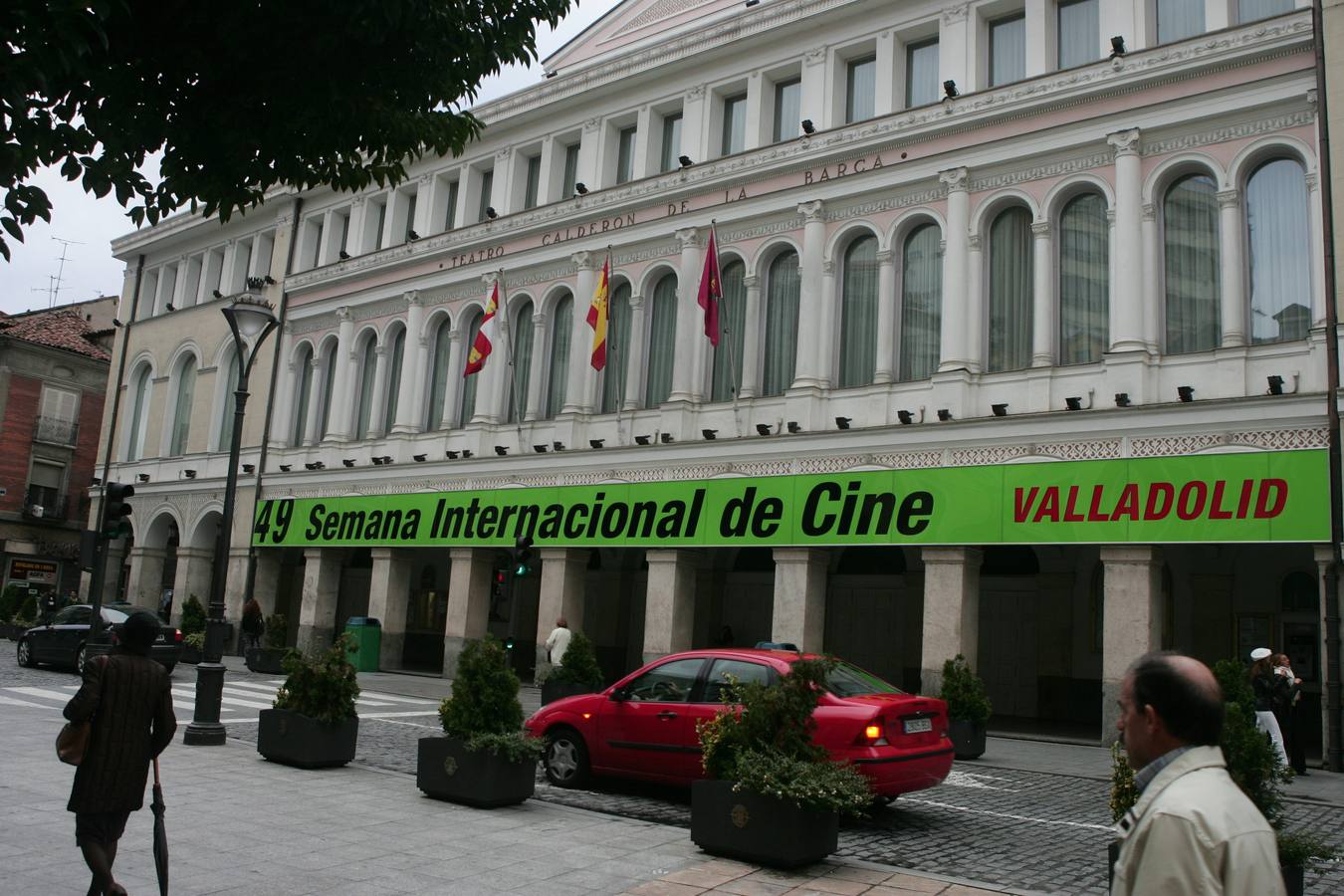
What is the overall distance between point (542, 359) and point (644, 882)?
874 inches

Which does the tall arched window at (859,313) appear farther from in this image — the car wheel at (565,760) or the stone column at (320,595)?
the stone column at (320,595)

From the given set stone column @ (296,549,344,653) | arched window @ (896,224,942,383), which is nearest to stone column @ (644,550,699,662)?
arched window @ (896,224,942,383)

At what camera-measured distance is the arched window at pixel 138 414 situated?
41062mm

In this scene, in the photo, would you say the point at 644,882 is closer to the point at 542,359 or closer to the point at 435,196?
the point at 542,359

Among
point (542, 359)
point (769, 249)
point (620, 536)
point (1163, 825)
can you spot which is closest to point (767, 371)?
point (769, 249)

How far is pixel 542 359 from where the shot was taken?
29.3 metres

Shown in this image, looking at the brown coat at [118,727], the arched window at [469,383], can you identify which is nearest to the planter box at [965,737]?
the brown coat at [118,727]

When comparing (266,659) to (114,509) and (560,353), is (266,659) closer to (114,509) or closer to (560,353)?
(560,353)

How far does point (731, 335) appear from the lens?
84.2 feet

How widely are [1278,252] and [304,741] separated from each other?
17.3 meters

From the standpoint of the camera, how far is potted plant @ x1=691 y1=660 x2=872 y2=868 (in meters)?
8.56

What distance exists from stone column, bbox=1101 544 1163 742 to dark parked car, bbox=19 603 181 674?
18.6m

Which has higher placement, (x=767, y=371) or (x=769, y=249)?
(x=769, y=249)

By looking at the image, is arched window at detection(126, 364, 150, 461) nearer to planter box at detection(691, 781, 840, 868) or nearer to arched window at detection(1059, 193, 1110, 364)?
arched window at detection(1059, 193, 1110, 364)
